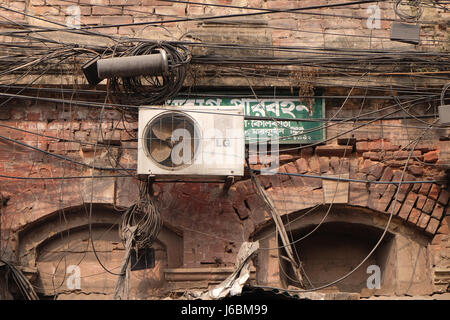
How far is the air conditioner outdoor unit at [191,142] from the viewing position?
746cm

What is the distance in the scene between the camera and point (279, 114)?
A: 8367mm

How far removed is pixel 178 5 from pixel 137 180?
207 cm

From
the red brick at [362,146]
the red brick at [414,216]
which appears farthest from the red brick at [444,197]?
the red brick at [362,146]

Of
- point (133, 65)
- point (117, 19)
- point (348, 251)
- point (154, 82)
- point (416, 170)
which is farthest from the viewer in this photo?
point (117, 19)

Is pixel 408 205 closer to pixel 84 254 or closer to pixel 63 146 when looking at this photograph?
pixel 84 254

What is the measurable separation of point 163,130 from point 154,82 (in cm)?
68

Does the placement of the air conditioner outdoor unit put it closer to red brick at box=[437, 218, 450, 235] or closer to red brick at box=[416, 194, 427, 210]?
red brick at box=[416, 194, 427, 210]

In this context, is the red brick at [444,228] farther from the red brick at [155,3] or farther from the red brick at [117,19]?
the red brick at [117,19]

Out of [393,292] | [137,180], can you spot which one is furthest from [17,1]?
[393,292]

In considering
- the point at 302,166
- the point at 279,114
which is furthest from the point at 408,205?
the point at 279,114

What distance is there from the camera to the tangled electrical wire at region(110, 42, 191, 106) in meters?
7.75

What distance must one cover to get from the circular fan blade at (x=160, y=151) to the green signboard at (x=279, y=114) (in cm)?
84

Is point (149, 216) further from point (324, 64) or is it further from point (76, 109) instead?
point (324, 64)

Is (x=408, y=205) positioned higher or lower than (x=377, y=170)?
lower
